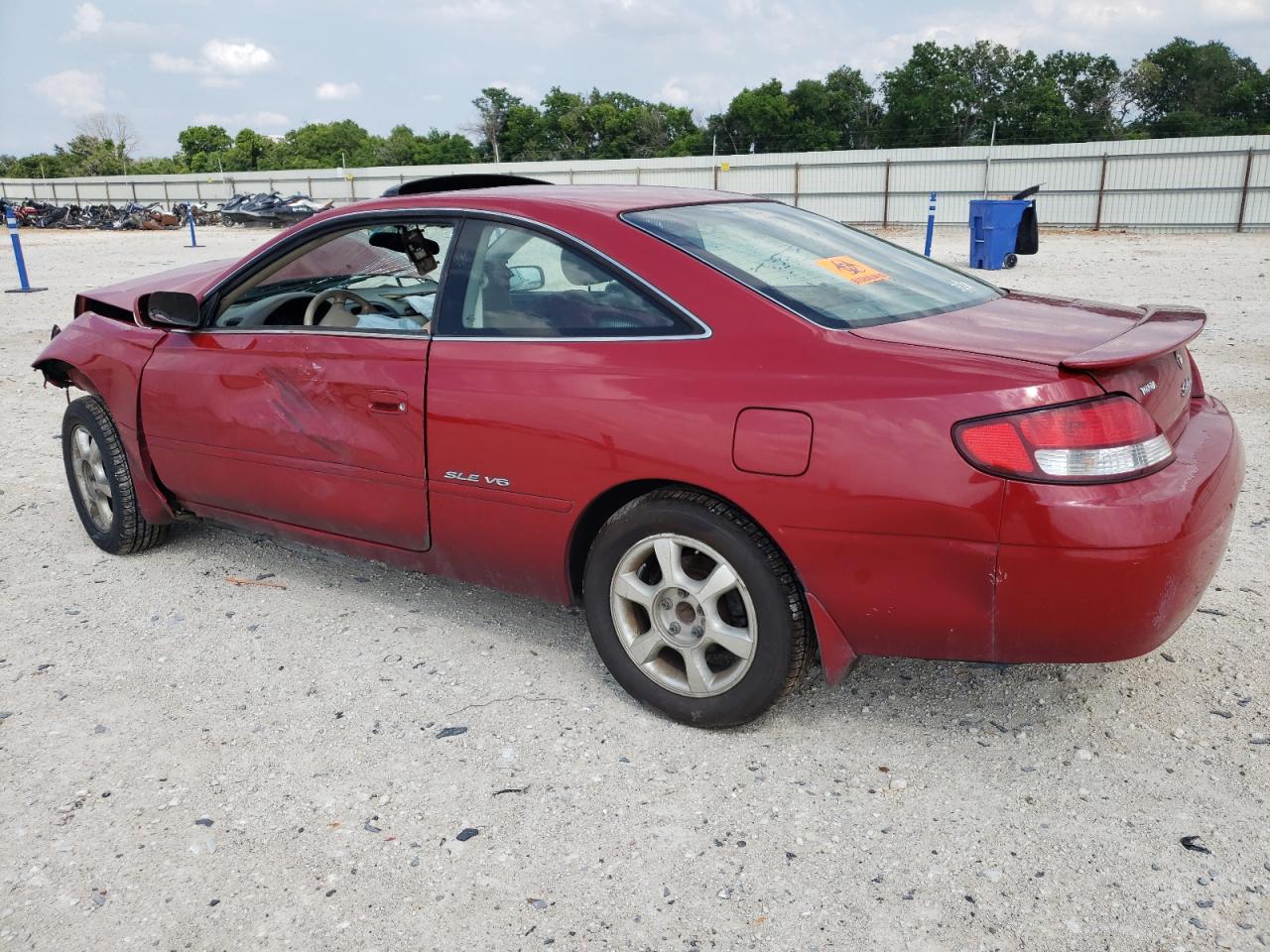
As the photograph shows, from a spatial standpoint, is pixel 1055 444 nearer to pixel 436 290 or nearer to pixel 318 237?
pixel 436 290

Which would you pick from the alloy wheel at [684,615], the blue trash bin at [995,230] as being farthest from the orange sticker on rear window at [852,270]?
the blue trash bin at [995,230]

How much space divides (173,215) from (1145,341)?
3995 centimetres

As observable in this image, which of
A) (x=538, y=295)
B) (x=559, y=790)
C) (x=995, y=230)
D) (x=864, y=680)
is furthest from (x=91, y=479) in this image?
(x=995, y=230)

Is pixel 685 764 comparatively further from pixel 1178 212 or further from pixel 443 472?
pixel 1178 212

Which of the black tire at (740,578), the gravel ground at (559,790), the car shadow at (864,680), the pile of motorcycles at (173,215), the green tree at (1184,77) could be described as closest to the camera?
the gravel ground at (559,790)

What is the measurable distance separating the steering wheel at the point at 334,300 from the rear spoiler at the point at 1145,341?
2571mm

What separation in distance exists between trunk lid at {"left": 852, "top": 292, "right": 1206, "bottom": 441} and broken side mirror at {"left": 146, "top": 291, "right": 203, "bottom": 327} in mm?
2571

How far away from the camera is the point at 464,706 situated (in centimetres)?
316

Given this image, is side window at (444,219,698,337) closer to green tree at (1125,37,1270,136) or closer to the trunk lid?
the trunk lid

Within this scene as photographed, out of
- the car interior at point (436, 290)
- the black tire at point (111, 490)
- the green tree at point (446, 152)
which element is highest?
the green tree at point (446, 152)

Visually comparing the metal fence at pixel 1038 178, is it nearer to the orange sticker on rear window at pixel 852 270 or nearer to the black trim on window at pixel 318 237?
the black trim on window at pixel 318 237

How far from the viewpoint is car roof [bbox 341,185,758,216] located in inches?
123

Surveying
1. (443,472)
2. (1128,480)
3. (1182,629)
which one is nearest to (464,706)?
(443,472)

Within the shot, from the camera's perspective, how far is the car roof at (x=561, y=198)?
3.13m
